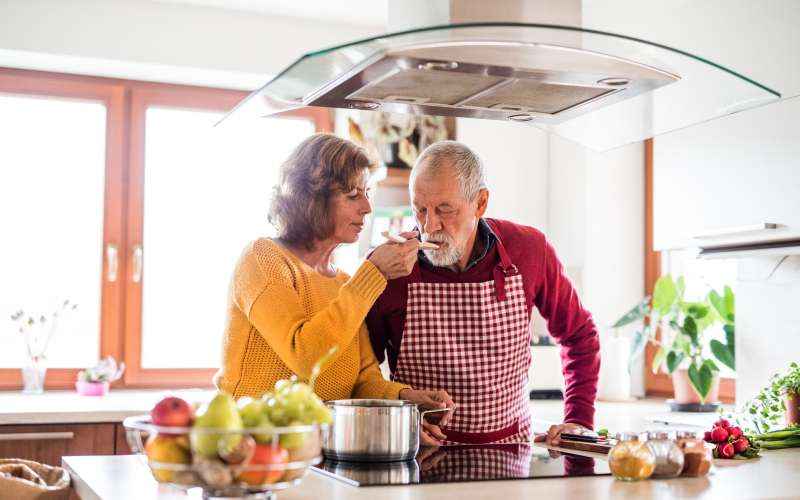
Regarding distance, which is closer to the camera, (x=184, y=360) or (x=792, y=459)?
(x=792, y=459)

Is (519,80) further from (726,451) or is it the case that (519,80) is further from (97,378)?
(97,378)

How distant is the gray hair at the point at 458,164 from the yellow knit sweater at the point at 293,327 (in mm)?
340

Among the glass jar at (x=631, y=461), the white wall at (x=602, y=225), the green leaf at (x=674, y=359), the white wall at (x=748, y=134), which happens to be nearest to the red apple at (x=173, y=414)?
→ the glass jar at (x=631, y=461)

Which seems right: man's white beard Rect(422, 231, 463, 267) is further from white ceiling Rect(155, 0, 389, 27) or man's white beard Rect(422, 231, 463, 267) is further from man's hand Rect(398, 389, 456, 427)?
white ceiling Rect(155, 0, 389, 27)

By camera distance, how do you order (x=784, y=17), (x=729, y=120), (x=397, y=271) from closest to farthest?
(x=397, y=271), (x=784, y=17), (x=729, y=120)

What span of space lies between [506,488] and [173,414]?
0.61 metres

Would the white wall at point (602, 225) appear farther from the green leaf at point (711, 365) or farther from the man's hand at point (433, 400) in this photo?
the man's hand at point (433, 400)

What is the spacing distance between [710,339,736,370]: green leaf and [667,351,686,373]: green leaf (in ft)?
0.43

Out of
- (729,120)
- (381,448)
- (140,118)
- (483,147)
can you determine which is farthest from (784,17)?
(140,118)

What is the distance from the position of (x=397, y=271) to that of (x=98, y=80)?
2532mm

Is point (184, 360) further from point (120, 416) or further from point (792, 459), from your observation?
point (792, 459)

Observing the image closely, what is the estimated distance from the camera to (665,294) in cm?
371

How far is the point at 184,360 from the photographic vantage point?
13.4ft

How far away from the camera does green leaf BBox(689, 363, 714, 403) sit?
11.5 feet
